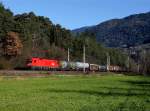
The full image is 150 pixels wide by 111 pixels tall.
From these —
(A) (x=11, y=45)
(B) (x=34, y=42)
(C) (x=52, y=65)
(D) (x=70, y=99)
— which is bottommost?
(D) (x=70, y=99)

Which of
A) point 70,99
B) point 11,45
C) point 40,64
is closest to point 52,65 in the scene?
point 40,64

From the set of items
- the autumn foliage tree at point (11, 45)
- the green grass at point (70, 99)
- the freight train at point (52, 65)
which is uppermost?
the autumn foliage tree at point (11, 45)

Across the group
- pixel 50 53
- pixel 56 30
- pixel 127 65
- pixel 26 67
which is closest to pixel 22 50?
pixel 26 67

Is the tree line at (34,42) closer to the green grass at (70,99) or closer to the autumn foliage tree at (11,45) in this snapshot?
the autumn foliage tree at (11,45)

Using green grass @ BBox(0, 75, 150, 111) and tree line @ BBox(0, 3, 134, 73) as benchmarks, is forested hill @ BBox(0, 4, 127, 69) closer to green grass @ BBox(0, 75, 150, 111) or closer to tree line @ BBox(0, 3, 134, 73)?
tree line @ BBox(0, 3, 134, 73)

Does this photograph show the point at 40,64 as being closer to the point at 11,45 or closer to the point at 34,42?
the point at 11,45

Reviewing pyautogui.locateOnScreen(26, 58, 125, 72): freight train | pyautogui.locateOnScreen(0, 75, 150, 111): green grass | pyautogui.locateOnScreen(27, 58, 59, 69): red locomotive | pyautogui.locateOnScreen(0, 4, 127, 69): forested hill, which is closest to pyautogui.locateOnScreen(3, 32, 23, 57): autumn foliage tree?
pyautogui.locateOnScreen(0, 4, 127, 69): forested hill

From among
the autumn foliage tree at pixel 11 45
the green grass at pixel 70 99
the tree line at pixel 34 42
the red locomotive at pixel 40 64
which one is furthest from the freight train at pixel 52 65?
the green grass at pixel 70 99

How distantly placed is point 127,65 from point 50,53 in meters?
53.3

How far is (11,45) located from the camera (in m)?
107

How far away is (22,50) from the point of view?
116 m

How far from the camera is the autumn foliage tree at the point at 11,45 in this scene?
107m

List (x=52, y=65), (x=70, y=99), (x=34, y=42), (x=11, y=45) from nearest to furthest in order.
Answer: (x=70, y=99) → (x=52, y=65) → (x=11, y=45) → (x=34, y=42)

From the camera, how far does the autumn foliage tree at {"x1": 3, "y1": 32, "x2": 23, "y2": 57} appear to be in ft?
351
